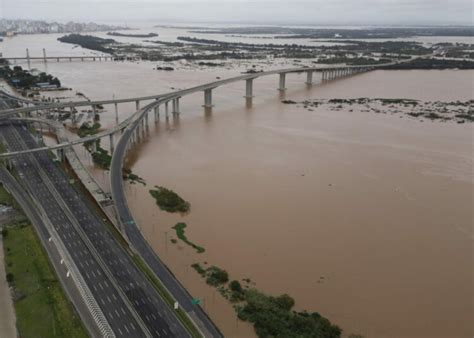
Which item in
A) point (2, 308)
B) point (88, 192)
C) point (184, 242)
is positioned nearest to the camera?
point (2, 308)

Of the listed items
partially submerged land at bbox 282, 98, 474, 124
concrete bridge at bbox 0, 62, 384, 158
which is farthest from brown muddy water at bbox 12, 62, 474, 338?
partially submerged land at bbox 282, 98, 474, 124

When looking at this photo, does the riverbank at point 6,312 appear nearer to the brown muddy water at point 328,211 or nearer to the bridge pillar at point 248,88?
the brown muddy water at point 328,211

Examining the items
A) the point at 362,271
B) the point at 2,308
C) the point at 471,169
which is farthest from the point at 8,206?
the point at 471,169

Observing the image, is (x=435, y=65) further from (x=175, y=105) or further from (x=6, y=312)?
(x=6, y=312)

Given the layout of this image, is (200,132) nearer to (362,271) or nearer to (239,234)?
(239,234)

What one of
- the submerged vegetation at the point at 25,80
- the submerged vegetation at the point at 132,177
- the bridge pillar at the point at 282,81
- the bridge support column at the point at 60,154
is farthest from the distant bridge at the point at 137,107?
the submerged vegetation at the point at 25,80
